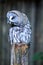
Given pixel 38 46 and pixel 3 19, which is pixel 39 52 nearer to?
pixel 38 46

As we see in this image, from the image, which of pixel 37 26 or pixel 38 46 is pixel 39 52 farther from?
pixel 37 26

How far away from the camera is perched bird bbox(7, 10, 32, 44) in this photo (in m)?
1.95

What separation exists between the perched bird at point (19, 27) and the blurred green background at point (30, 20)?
0.06 metres

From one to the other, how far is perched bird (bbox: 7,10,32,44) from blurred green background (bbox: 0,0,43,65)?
6 centimetres

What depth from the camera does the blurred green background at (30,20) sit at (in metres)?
2.02

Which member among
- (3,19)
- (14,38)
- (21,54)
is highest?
(3,19)

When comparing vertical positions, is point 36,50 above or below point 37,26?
below

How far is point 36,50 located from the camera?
6.70 feet

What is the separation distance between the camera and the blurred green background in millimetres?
2021

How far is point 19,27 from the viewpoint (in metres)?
1.96

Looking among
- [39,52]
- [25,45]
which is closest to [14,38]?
[25,45]

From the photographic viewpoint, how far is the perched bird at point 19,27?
1.95 metres

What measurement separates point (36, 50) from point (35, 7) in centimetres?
34

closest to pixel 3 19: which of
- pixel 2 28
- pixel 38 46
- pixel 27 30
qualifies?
pixel 2 28
